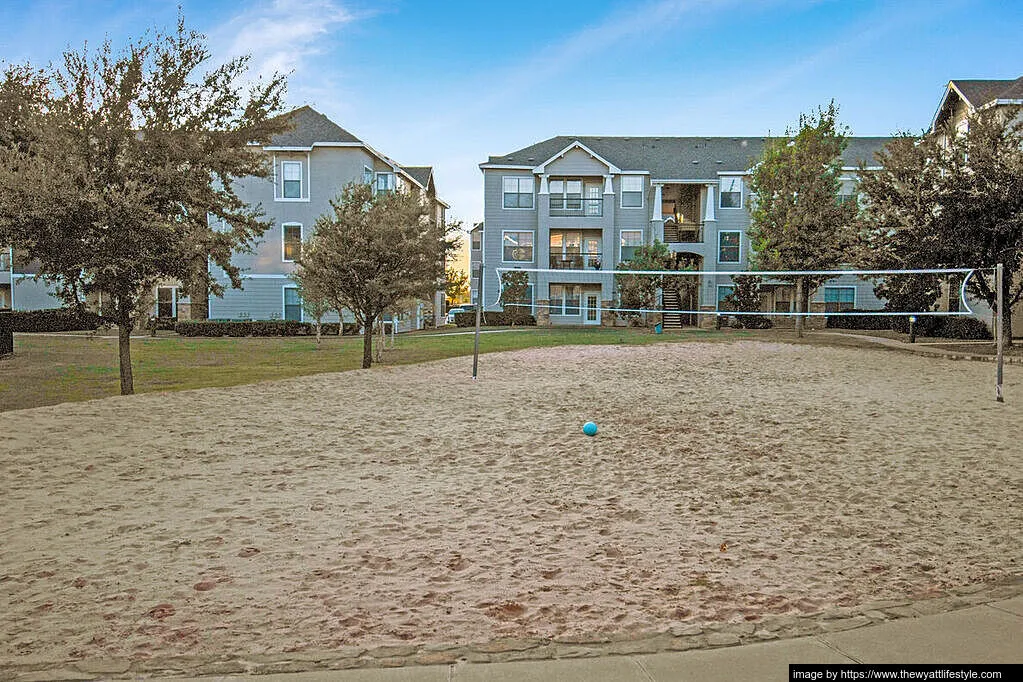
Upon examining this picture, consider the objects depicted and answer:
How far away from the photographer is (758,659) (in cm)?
423

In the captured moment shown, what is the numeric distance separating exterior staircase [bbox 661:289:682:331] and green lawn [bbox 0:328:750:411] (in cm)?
795

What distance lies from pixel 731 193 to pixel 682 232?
136 inches

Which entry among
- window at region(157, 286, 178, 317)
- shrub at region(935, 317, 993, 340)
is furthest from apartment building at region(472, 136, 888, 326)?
window at region(157, 286, 178, 317)

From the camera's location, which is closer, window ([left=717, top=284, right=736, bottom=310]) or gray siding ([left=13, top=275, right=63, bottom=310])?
window ([left=717, top=284, right=736, bottom=310])

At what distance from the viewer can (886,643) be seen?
441cm

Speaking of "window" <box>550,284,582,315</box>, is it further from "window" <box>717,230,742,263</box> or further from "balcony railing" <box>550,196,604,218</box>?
"window" <box>717,230,742,263</box>

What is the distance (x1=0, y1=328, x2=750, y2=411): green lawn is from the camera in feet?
57.3

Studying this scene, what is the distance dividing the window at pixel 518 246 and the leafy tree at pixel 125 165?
31.2 meters

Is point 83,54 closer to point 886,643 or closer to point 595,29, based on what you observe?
point 595,29

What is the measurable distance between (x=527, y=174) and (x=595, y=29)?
25.9 metres

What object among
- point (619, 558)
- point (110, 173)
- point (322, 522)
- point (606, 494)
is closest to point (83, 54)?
point (110, 173)

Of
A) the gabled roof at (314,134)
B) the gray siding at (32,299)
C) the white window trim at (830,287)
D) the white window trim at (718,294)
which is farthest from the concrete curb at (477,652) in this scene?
the gray siding at (32,299)

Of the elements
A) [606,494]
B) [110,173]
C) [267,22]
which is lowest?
[606,494]

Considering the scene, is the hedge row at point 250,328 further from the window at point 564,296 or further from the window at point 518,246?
the window at point 564,296
